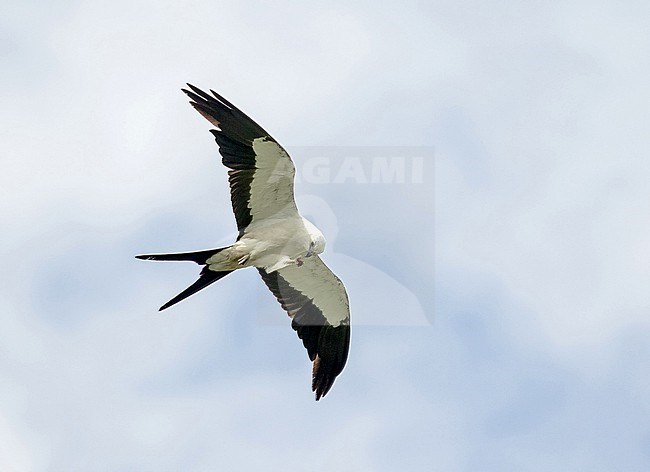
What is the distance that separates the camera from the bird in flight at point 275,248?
50.4ft

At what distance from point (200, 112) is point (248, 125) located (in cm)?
61

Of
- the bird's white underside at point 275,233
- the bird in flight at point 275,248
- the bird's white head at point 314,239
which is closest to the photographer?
the bird in flight at point 275,248

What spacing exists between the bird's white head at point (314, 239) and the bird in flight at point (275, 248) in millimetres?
13

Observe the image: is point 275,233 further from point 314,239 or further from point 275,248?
point 314,239

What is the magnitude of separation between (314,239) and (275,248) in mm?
524

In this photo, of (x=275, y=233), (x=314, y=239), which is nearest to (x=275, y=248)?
(x=275, y=233)

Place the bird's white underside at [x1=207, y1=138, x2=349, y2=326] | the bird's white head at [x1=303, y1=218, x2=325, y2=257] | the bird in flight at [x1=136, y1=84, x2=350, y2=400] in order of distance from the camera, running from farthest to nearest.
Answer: the bird's white head at [x1=303, y1=218, x2=325, y2=257], the bird's white underside at [x1=207, y1=138, x2=349, y2=326], the bird in flight at [x1=136, y1=84, x2=350, y2=400]

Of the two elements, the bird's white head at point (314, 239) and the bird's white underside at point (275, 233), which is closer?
the bird's white underside at point (275, 233)

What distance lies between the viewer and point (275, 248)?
16.5 metres

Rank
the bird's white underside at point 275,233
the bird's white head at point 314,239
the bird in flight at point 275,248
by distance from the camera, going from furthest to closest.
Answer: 1. the bird's white head at point 314,239
2. the bird's white underside at point 275,233
3. the bird in flight at point 275,248

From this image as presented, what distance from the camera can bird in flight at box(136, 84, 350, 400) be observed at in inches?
605

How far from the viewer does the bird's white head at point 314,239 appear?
1642 centimetres

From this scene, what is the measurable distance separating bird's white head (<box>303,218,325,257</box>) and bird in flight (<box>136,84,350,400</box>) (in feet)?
0.04

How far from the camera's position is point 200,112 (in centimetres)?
1534
